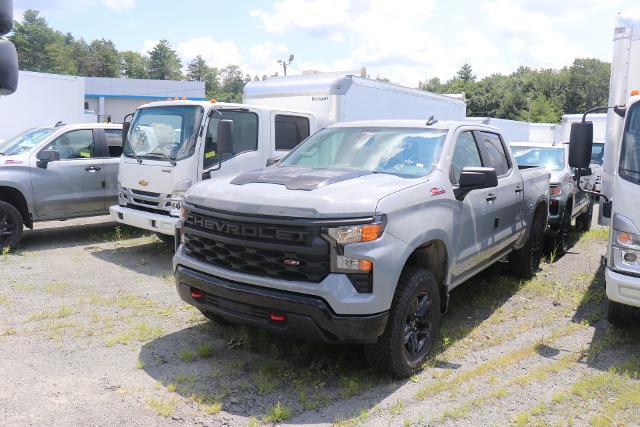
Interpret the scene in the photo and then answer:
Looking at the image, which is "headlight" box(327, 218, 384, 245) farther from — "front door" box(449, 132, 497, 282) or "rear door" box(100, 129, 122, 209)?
"rear door" box(100, 129, 122, 209)

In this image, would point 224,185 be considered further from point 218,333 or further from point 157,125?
point 157,125

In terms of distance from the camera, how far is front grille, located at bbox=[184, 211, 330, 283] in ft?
12.2

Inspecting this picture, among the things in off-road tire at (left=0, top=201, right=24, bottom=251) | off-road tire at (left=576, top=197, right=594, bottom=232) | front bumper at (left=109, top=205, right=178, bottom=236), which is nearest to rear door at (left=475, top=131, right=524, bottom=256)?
front bumper at (left=109, top=205, right=178, bottom=236)

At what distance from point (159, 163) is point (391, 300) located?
4635mm

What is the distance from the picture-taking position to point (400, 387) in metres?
4.05

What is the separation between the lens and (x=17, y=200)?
8438 mm

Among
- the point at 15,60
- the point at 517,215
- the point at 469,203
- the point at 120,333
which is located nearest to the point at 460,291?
the point at 517,215

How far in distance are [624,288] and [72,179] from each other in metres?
7.66

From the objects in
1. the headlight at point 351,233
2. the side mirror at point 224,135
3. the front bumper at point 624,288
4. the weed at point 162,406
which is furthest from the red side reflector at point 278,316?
the side mirror at point 224,135

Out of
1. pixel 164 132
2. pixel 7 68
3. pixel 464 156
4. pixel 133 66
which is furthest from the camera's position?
pixel 133 66

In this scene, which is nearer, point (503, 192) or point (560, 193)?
point (503, 192)

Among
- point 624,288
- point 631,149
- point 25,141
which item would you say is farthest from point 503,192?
point 25,141

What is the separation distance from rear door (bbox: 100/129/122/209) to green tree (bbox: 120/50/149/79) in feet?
389

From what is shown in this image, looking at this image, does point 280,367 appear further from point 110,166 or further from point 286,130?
point 110,166
